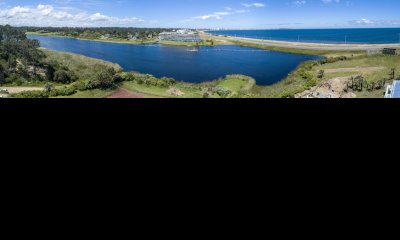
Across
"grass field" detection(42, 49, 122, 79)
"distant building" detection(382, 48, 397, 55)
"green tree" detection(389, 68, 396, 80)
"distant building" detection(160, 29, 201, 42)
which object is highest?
"distant building" detection(160, 29, 201, 42)

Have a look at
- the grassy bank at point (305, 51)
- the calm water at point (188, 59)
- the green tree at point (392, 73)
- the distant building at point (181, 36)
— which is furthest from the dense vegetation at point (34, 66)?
the green tree at point (392, 73)

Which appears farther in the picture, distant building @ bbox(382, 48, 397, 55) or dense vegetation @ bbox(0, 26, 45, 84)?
distant building @ bbox(382, 48, 397, 55)

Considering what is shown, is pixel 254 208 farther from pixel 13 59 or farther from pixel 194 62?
pixel 13 59

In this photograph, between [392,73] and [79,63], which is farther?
[79,63]

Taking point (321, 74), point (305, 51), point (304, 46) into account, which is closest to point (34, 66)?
point (321, 74)

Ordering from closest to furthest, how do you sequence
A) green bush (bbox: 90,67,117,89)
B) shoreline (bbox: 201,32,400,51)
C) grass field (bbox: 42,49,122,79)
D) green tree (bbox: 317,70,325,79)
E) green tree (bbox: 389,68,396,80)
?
green bush (bbox: 90,67,117,89) < green tree (bbox: 389,68,396,80) < grass field (bbox: 42,49,122,79) < green tree (bbox: 317,70,325,79) < shoreline (bbox: 201,32,400,51)

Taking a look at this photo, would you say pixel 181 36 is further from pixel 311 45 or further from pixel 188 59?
pixel 311 45

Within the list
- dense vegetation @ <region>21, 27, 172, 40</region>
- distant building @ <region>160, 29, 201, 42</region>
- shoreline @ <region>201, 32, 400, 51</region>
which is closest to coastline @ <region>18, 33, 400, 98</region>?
shoreline @ <region>201, 32, 400, 51</region>

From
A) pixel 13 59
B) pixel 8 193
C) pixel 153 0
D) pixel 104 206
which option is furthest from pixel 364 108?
pixel 13 59

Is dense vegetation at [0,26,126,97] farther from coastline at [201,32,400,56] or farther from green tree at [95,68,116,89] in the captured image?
coastline at [201,32,400,56]

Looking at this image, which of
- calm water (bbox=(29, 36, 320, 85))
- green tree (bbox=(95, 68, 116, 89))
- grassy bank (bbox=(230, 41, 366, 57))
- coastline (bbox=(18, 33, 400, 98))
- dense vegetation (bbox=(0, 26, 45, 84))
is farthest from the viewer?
grassy bank (bbox=(230, 41, 366, 57))
